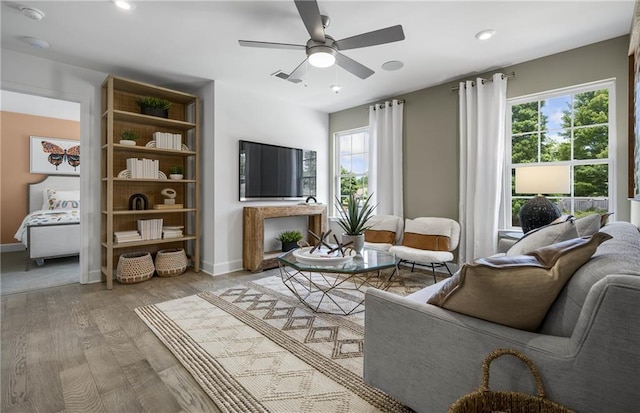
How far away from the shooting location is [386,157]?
458 centimetres

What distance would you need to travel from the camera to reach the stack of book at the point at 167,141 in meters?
3.83

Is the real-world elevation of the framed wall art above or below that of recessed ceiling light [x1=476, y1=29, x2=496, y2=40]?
below

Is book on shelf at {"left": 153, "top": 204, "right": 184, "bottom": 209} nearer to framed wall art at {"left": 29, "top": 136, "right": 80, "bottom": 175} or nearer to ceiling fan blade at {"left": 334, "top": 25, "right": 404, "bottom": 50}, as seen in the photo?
ceiling fan blade at {"left": 334, "top": 25, "right": 404, "bottom": 50}

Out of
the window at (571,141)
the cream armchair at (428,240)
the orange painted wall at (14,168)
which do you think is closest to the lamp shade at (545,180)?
the window at (571,141)

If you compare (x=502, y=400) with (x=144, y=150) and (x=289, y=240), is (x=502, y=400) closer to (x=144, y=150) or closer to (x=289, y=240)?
(x=289, y=240)

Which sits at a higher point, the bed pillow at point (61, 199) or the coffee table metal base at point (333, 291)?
the bed pillow at point (61, 199)

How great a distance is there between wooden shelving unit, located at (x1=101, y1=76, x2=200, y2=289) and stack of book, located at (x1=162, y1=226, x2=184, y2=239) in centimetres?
8

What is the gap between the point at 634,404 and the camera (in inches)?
32.3

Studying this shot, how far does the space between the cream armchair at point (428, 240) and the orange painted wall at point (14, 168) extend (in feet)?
22.0

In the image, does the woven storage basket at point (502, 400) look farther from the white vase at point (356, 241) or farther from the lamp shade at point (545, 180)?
the lamp shade at point (545, 180)

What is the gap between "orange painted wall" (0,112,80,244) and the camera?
5.39 metres

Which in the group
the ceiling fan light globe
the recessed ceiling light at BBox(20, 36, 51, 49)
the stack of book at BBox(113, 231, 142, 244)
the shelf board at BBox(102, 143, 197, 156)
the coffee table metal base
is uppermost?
the recessed ceiling light at BBox(20, 36, 51, 49)

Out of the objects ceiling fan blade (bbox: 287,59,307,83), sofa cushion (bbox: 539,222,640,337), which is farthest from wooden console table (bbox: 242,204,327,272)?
sofa cushion (bbox: 539,222,640,337)

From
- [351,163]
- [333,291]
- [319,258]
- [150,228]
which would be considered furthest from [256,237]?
[351,163]
